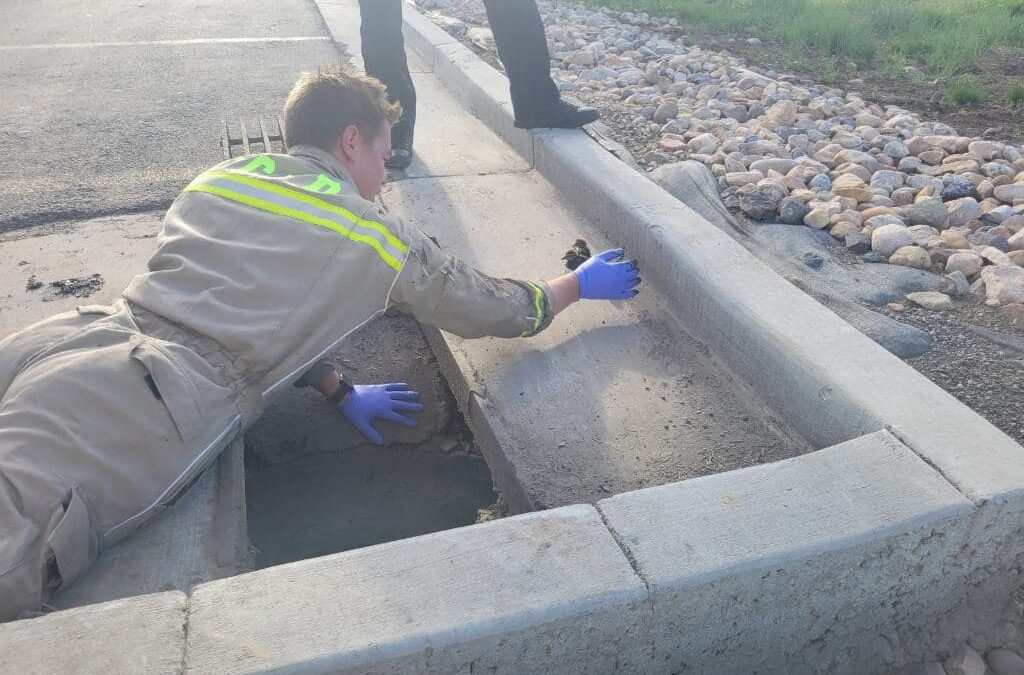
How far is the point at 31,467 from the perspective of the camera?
71.1 inches

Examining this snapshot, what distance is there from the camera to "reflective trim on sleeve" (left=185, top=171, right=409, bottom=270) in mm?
2270

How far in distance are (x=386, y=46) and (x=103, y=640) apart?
11.6 feet

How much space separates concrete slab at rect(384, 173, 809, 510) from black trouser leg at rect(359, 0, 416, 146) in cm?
122

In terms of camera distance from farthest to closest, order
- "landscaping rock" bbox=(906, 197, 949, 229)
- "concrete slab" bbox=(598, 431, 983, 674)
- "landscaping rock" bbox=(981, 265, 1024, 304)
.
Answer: "landscaping rock" bbox=(906, 197, 949, 229), "landscaping rock" bbox=(981, 265, 1024, 304), "concrete slab" bbox=(598, 431, 983, 674)

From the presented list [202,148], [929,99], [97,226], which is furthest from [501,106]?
[929,99]

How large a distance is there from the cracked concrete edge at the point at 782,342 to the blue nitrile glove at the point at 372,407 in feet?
3.48

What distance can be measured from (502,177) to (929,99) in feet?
10.8

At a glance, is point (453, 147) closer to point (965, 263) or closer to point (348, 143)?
point (348, 143)

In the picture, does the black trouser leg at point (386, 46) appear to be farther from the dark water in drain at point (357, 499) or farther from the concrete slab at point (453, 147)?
the dark water in drain at point (357, 499)


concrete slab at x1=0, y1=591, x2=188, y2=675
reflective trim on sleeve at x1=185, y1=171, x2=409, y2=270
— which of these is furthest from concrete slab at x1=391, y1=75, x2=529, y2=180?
concrete slab at x1=0, y1=591, x2=188, y2=675

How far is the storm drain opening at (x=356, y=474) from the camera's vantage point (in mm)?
2680

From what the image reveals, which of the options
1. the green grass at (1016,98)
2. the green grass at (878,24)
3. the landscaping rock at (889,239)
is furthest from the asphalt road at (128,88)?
the green grass at (1016,98)

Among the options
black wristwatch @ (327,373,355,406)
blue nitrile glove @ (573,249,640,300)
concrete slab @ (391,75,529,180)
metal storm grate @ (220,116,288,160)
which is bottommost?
black wristwatch @ (327,373,355,406)

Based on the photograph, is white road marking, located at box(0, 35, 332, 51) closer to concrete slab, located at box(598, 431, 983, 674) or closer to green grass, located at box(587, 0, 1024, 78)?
green grass, located at box(587, 0, 1024, 78)
